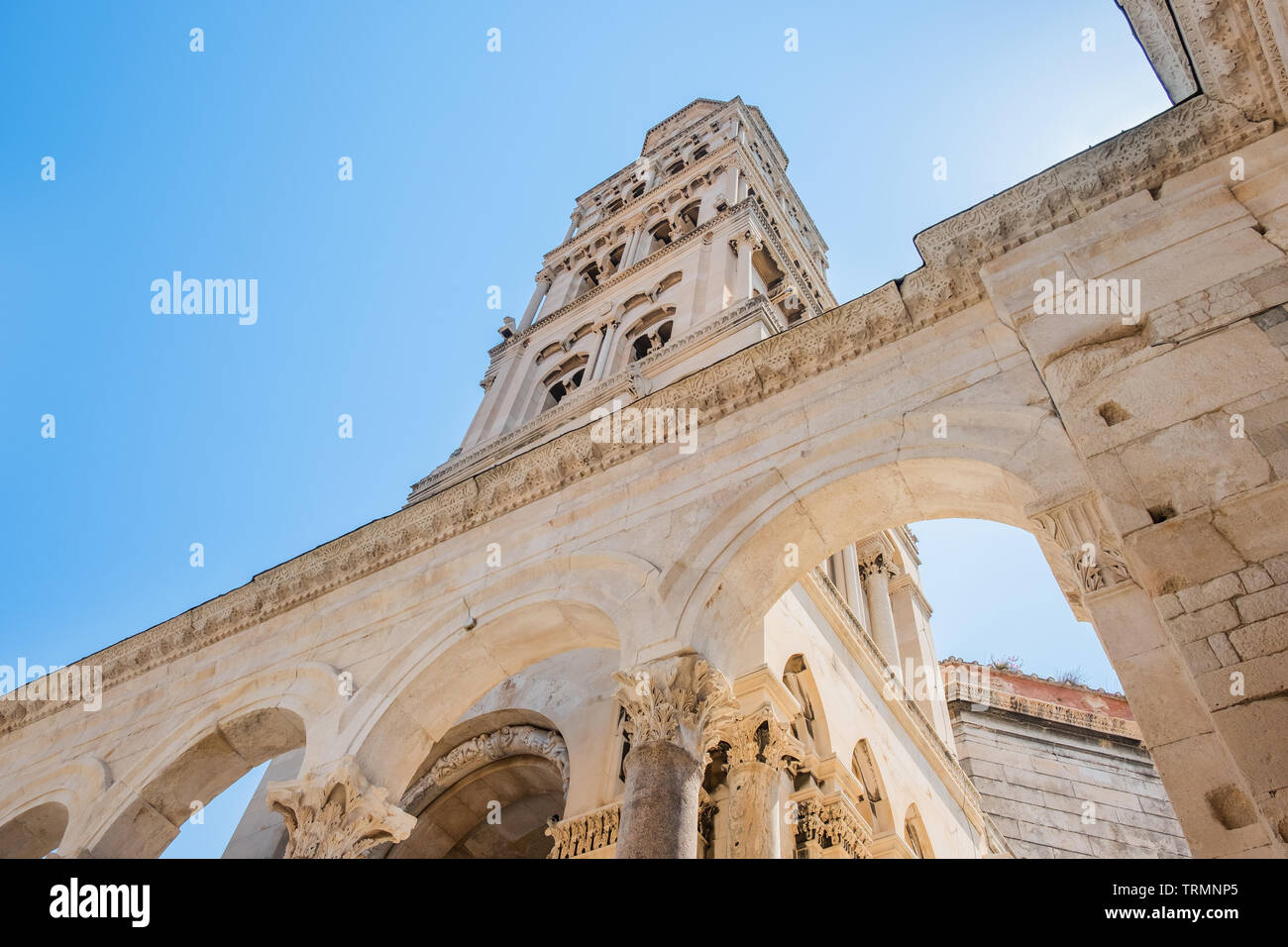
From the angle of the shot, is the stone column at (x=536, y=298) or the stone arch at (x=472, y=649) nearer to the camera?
the stone arch at (x=472, y=649)

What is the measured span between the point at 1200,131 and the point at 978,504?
2.87m

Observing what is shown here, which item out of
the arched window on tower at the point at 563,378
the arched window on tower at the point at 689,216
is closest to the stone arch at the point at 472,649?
the arched window on tower at the point at 563,378

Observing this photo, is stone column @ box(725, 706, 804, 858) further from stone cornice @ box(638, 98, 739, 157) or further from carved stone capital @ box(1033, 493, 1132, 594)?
stone cornice @ box(638, 98, 739, 157)

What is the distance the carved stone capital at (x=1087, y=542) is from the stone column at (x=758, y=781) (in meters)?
2.80

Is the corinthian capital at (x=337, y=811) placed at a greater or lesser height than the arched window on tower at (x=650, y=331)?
lesser

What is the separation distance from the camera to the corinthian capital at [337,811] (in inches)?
254

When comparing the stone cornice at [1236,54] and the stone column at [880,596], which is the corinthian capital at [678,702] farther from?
the stone column at [880,596]

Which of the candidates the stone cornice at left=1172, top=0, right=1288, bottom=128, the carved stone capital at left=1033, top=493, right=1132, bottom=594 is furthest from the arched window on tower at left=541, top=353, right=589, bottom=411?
the carved stone capital at left=1033, top=493, right=1132, bottom=594

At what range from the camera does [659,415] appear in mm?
7812

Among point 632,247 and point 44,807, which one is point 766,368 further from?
point 632,247

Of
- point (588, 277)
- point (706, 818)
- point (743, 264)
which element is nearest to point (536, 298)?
point (588, 277)

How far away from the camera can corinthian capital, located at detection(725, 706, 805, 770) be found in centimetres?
712
